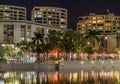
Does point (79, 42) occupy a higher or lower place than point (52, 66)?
higher

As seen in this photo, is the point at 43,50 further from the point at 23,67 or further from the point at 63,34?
the point at 23,67

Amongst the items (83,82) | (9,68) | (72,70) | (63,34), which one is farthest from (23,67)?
(83,82)

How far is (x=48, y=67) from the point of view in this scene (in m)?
144

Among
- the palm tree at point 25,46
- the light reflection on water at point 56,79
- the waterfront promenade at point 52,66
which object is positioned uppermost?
the palm tree at point 25,46

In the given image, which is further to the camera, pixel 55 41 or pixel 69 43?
pixel 55 41

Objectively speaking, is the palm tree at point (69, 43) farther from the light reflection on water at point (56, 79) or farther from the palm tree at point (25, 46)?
the light reflection on water at point (56, 79)

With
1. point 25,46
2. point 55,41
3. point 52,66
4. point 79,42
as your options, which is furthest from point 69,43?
point 25,46

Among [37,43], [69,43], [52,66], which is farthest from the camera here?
[37,43]

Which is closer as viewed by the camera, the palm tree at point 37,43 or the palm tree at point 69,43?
the palm tree at point 69,43

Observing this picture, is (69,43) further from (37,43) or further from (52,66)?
(52,66)

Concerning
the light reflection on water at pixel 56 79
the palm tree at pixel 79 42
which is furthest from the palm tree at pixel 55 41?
the light reflection on water at pixel 56 79

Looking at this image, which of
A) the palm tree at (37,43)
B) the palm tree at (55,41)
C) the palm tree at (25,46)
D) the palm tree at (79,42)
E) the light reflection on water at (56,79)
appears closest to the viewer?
the light reflection on water at (56,79)

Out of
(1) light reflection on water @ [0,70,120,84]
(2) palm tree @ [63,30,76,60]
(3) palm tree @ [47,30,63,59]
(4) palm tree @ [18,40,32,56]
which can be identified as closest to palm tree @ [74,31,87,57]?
(2) palm tree @ [63,30,76,60]

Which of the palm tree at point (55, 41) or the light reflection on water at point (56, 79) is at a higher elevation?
the palm tree at point (55, 41)
